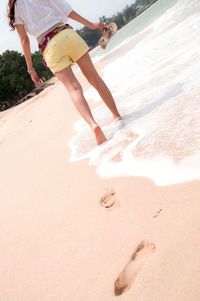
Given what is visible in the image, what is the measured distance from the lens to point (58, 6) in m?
3.37

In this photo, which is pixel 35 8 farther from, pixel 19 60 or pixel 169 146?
pixel 19 60

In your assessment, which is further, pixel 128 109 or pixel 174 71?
pixel 174 71

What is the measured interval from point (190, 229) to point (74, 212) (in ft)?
3.24

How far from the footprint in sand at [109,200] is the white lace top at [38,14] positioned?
1.77 m

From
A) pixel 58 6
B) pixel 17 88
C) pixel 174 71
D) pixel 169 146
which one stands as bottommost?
pixel 17 88

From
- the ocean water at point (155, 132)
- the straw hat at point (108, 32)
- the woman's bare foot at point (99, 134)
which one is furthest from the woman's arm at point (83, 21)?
the woman's bare foot at point (99, 134)

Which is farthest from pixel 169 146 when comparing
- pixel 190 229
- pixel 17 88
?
pixel 17 88

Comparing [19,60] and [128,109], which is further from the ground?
[128,109]

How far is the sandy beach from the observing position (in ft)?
5.12

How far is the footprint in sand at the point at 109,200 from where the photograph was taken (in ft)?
7.50

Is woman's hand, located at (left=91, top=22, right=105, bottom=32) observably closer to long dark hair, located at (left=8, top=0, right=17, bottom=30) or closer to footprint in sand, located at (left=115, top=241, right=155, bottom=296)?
long dark hair, located at (left=8, top=0, right=17, bottom=30)

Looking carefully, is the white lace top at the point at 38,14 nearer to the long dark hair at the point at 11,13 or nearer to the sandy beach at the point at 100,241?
the long dark hair at the point at 11,13

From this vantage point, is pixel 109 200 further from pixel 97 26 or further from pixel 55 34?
pixel 97 26

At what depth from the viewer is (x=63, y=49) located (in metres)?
3.30
